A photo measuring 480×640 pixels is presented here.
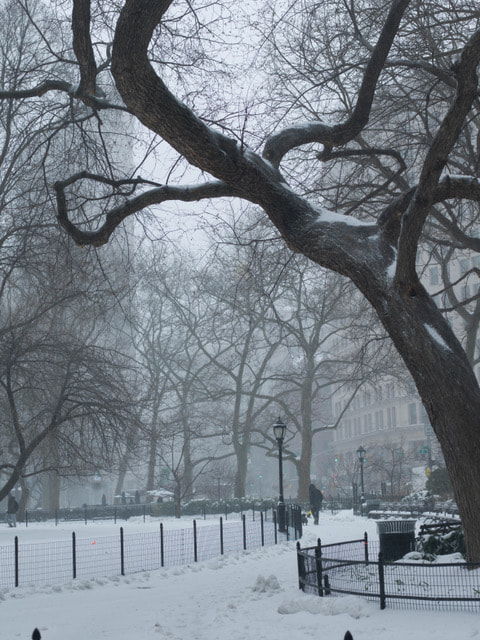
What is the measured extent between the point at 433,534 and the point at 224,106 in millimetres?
8554

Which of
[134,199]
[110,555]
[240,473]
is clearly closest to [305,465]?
[240,473]

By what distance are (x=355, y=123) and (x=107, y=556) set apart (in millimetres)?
12132

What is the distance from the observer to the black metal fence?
10.3 metres

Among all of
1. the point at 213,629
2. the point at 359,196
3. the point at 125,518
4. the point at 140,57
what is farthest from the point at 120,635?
the point at 125,518

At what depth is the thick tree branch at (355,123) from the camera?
1314cm

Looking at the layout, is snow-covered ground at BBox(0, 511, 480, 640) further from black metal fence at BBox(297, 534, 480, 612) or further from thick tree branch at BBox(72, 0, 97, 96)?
thick tree branch at BBox(72, 0, 97, 96)

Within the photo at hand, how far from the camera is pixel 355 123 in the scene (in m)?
14.2

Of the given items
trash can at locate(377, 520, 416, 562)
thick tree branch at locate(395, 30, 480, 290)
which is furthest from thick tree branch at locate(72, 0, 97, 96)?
trash can at locate(377, 520, 416, 562)

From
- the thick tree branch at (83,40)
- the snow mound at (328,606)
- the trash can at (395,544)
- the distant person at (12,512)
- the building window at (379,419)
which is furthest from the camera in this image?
the building window at (379,419)

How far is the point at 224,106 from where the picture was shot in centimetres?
1518

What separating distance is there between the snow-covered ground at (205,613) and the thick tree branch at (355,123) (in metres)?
7.03

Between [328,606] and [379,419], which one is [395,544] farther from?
[379,419]

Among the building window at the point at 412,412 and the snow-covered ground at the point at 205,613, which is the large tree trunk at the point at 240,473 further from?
the building window at the point at 412,412

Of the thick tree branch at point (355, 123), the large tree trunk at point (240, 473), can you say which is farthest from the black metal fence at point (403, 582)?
the large tree trunk at point (240, 473)
